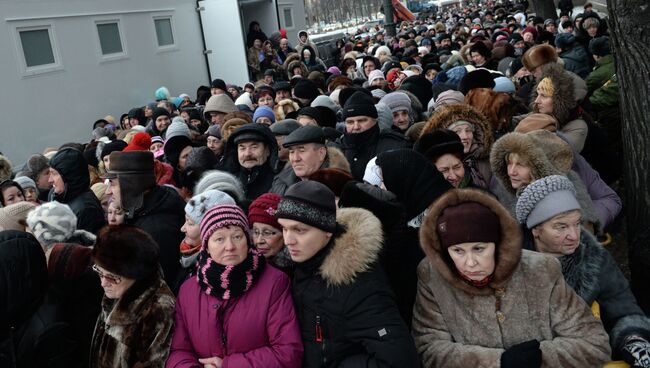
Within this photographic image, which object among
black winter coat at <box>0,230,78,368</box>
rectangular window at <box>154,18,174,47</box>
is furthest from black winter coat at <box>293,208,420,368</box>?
rectangular window at <box>154,18,174,47</box>

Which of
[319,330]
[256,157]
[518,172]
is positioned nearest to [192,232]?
[319,330]

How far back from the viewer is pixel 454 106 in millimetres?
4551

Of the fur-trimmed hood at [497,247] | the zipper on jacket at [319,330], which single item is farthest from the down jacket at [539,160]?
the zipper on jacket at [319,330]

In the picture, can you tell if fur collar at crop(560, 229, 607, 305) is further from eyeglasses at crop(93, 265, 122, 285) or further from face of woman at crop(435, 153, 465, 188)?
eyeglasses at crop(93, 265, 122, 285)

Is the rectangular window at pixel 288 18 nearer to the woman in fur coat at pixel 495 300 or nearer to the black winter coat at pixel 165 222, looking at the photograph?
the black winter coat at pixel 165 222

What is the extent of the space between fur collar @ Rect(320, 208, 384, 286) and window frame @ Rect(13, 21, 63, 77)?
9964mm

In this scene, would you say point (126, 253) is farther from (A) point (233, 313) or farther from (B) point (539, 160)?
(B) point (539, 160)

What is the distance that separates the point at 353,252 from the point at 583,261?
55.3 inches

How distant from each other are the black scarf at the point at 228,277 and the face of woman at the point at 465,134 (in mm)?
2400

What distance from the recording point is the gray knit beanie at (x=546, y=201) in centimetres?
299

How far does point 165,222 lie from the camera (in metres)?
3.71

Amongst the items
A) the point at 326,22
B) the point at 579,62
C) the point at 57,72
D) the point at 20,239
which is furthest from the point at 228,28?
the point at 326,22

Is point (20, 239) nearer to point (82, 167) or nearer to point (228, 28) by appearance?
point (82, 167)

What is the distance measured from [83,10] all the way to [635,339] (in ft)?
40.2
